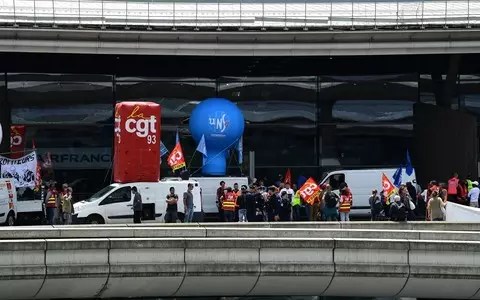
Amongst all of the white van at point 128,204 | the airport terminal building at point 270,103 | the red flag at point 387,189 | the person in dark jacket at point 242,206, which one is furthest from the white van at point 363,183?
the airport terminal building at point 270,103

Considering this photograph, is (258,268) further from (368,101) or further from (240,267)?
(368,101)

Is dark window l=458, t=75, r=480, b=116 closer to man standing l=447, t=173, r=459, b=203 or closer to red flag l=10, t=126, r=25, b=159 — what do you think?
man standing l=447, t=173, r=459, b=203

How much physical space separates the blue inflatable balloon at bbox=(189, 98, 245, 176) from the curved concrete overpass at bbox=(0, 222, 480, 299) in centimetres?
1840

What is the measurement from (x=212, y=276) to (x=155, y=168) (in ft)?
44.7

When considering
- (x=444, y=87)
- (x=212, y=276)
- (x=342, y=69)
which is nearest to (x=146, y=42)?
(x=342, y=69)

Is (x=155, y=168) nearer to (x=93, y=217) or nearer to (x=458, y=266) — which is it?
(x=93, y=217)

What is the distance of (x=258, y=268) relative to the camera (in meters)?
21.3

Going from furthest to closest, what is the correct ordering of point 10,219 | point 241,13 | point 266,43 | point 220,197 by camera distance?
point 241,13, point 266,43, point 220,197, point 10,219

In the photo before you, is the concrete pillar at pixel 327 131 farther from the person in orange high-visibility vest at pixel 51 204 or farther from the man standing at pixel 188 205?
the person in orange high-visibility vest at pixel 51 204

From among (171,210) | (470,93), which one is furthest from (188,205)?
(470,93)

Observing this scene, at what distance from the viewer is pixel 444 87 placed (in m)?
46.0

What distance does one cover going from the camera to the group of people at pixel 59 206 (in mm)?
33062

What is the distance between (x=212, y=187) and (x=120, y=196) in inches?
166

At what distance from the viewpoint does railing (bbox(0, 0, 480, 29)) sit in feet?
127
